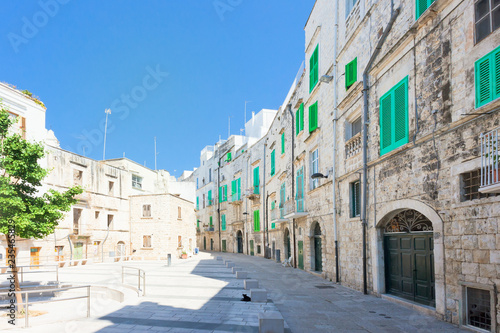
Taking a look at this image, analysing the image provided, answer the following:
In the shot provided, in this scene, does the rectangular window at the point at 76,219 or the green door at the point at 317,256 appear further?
the rectangular window at the point at 76,219

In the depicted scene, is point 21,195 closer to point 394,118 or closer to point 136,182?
point 394,118

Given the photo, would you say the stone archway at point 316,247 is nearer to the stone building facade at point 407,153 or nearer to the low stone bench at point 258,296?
the stone building facade at point 407,153

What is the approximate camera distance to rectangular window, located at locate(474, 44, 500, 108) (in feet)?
21.9

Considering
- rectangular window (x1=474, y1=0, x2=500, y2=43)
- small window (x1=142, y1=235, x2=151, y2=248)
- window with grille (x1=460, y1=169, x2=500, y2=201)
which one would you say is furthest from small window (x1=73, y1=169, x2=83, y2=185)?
rectangular window (x1=474, y1=0, x2=500, y2=43)

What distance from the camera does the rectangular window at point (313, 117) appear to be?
694 inches

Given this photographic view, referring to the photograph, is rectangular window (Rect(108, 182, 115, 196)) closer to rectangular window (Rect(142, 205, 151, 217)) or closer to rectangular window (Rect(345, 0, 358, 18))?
rectangular window (Rect(142, 205, 151, 217))

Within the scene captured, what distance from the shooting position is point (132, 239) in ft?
105

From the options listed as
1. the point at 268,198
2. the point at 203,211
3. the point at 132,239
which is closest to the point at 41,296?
the point at 132,239

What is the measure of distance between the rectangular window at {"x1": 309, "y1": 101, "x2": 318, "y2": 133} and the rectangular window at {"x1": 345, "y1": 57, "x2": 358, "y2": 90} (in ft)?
12.7

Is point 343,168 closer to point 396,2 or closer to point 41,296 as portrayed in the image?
point 396,2

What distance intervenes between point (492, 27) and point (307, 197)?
12784 mm

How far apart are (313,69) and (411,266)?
11.4 metres

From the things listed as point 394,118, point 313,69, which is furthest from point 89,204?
point 394,118

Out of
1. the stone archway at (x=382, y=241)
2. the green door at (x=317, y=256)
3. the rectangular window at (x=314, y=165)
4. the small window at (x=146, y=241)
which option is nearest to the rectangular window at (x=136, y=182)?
the small window at (x=146, y=241)
